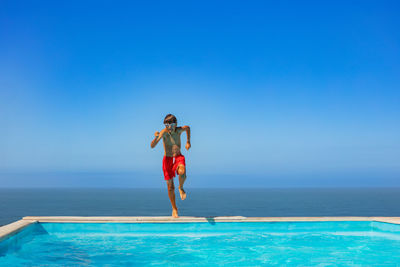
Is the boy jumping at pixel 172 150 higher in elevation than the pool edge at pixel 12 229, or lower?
higher

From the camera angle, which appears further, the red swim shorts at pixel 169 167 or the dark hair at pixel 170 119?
the red swim shorts at pixel 169 167

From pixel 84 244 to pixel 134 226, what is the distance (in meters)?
1.53

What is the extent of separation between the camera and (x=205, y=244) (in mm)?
7199

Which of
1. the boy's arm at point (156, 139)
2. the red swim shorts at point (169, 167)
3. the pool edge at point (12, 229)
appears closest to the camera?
the pool edge at point (12, 229)

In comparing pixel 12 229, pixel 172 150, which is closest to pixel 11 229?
pixel 12 229

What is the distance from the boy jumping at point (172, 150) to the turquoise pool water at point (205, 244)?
3.98 ft

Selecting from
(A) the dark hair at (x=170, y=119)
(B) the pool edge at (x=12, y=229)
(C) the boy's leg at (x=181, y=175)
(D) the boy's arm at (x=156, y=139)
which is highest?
(A) the dark hair at (x=170, y=119)

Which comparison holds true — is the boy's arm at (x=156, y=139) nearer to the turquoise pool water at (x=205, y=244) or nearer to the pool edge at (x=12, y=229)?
the turquoise pool water at (x=205, y=244)

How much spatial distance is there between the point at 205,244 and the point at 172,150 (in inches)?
106

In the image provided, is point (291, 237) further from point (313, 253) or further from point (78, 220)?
point (78, 220)

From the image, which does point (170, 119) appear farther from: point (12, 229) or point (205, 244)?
point (12, 229)

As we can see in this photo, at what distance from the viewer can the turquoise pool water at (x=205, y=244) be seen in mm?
5750

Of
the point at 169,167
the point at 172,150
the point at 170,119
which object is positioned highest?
the point at 170,119

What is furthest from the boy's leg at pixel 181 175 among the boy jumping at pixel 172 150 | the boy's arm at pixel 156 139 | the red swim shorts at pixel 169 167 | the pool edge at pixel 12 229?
the pool edge at pixel 12 229
